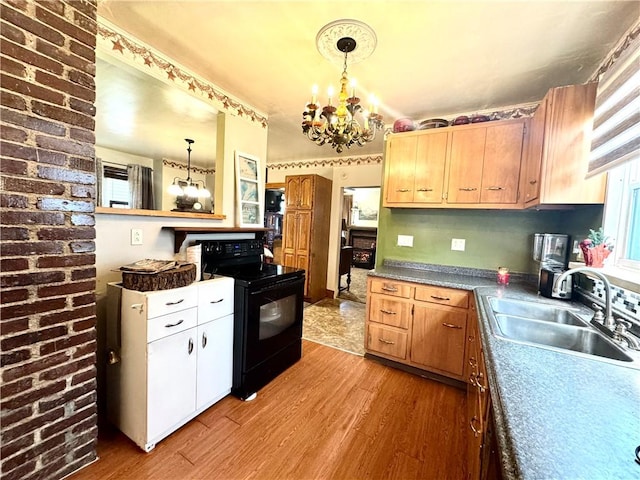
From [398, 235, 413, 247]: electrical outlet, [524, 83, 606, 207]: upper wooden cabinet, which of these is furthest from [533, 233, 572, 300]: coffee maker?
[398, 235, 413, 247]: electrical outlet

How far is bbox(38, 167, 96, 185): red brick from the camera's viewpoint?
3.95 ft

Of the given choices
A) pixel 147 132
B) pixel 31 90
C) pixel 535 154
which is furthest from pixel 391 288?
pixel 147 132

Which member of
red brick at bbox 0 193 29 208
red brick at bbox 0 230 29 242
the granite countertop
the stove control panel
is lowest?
the granite countertop

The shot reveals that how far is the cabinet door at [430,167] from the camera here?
8.02 ft

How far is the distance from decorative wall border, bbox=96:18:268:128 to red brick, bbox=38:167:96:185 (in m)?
0.94

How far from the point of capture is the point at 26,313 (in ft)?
3.84

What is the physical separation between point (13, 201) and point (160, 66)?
55.1 inches

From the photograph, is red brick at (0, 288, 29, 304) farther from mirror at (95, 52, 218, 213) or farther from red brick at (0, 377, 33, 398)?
mirror at (95, 52, 218, 213)

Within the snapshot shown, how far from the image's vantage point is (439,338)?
2260 millimetres

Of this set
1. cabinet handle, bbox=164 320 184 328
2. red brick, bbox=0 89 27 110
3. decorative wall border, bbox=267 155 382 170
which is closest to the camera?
red brick, bbox=0 89 27 110

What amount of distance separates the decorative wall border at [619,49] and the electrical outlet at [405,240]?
1.78 m

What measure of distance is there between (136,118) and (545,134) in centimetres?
409

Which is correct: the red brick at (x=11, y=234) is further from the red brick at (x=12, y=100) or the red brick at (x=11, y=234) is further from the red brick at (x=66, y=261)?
the red brick at (x=12, y=100)

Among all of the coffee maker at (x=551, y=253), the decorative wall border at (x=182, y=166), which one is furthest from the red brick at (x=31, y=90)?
the decorative wall border at (x=182, y=166)
